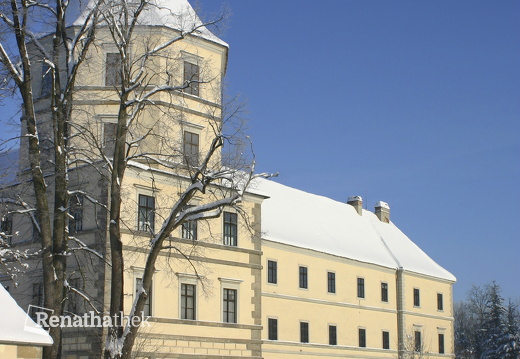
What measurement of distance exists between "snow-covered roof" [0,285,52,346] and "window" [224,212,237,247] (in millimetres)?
18036

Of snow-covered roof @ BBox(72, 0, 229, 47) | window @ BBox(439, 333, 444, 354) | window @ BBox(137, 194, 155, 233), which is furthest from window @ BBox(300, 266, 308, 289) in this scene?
window @ BBox(439, 333, 444, 354)

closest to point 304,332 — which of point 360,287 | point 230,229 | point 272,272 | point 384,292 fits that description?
point 272,272

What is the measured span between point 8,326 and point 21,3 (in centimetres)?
972

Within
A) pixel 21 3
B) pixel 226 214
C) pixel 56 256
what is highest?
pixel 21 3

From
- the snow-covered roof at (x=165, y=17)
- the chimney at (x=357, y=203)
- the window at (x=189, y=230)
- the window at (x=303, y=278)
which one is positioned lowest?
the window at (x=303, y=278)

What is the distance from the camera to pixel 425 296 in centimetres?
4794

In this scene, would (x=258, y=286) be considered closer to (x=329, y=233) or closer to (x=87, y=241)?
(x=87, y=241)

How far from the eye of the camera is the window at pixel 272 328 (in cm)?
3597

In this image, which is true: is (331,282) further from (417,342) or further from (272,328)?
(417,342)

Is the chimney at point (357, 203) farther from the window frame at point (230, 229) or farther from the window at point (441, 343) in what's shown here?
the window frame at point (230, 229)

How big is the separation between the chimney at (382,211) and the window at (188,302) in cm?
2638

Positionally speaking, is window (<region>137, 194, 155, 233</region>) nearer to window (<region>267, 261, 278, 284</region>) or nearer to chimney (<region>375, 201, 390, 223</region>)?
window (<region>267, 261, 278, 284</region>)

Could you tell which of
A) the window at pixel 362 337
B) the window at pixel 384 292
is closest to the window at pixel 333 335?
the window at pixel 362 337

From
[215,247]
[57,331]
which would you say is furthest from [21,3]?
[215,247]
